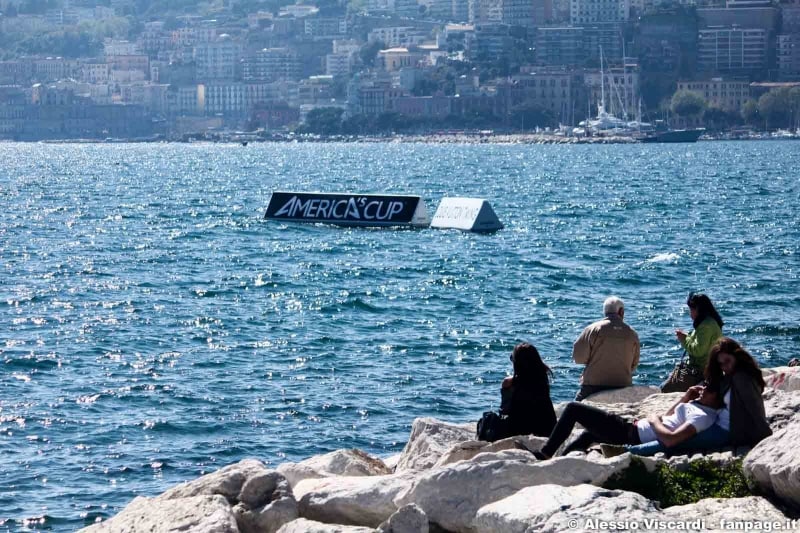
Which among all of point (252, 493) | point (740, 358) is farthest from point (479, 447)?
point (740, 358)

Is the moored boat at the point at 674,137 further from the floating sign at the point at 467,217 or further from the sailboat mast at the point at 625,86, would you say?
the floating sign at the point at 467,217

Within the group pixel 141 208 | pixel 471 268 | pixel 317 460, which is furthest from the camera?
pixel 141 208

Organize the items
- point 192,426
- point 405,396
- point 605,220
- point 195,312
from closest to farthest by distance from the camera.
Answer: point 192,426 < point 405,396 < point 195,312 < point 605,220

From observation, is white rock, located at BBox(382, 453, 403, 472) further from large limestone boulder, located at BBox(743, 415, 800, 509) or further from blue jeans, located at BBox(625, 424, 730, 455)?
large limestone boulder, located at BBox(743, 415, 800, 509)

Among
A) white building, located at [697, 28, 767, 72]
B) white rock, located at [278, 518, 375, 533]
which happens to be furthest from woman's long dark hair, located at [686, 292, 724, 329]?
white building, located at [697, 28, 767, 72]

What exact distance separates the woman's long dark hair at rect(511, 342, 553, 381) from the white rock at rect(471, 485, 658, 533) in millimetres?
2051

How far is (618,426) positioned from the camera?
10.2 m

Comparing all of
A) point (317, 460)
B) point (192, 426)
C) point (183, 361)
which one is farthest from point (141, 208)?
point (317, 460)

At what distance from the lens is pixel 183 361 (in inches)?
791

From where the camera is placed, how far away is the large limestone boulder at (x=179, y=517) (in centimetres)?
910

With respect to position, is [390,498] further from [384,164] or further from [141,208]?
[384,164]

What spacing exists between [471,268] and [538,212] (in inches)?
781

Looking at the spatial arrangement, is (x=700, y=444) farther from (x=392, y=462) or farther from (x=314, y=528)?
(x=392, y=462)

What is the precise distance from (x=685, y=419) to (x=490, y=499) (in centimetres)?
148
